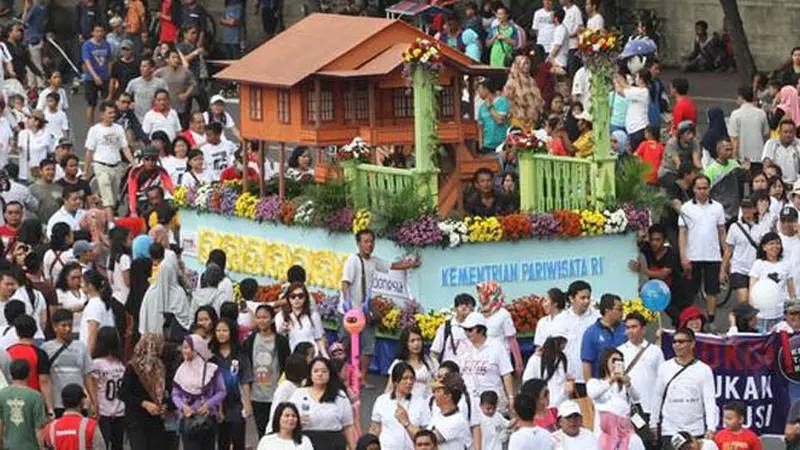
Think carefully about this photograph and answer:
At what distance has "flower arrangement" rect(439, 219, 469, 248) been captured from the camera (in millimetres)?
27047

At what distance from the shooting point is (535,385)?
21.2m

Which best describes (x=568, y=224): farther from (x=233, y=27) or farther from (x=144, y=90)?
(x=233, y=27)

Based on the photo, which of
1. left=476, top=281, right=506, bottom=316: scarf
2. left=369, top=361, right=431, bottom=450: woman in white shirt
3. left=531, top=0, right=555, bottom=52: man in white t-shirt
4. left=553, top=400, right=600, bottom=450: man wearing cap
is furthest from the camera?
left=531, top=0, right=555, bottom=52: man in white t-shirt

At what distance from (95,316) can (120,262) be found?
95.4 inches

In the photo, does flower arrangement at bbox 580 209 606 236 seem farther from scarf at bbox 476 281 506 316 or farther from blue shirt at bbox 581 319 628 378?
blue shirt at bbox 581 319 628 378

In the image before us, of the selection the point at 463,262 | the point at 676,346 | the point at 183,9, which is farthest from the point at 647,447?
the point at 183,9

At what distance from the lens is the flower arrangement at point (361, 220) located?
27469mm

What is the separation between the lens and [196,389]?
22.7 m

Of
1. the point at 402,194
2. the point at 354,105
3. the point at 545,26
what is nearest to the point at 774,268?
the point at 402,194

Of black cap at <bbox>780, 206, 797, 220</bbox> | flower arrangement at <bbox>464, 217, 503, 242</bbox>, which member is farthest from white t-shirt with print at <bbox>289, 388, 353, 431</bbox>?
black cap at <bbox>780, 206, 797, 220</bbox>

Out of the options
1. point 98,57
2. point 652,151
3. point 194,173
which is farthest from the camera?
point 98,57

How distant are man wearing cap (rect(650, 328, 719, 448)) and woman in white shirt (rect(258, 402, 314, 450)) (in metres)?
3.07

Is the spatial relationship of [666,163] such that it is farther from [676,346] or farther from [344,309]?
[676,346]

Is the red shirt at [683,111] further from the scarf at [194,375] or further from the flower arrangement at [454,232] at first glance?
the scarf at [194,375]
